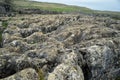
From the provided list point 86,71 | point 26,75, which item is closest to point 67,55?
point 86,71

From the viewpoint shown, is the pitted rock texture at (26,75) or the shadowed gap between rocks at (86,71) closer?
the pitted rock texture at (26,75)

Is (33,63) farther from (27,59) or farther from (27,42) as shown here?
(27,42)

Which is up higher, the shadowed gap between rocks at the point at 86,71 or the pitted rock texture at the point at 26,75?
the pitted rock texture at the point at 26,75

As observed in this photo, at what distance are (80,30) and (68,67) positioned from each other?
28.5 metres

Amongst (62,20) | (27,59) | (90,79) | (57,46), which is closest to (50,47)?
(57,46)

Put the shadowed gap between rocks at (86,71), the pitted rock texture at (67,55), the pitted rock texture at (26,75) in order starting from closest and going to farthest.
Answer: the pitted rock texture at (26,75)
the pitted rock texture at (67,55)
the shadowed gap between rocks at (86,71)

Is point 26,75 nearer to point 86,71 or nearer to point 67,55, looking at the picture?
point 67,55

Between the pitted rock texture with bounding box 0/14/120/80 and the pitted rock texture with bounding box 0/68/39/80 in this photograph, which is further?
the pitted rock texture with bounding box 0/14/120/80

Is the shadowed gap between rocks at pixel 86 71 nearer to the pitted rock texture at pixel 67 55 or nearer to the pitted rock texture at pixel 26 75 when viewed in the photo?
the pitted rock texture at pixel 67 55

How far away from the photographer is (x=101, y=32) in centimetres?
7175

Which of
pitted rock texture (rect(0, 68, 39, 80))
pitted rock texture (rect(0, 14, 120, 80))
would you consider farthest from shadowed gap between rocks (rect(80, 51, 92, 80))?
pitted rock texture (rect(0, 68, 39, 80))

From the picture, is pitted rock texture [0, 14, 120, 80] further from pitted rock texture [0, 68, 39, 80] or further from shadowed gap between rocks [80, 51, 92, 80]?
pitted rock texture [0, 68, 39, 80]

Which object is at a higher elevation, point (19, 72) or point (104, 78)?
point (19, 72)

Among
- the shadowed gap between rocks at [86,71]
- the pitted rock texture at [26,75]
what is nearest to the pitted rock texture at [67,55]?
the shadowed gap between rocks at [86,71]
